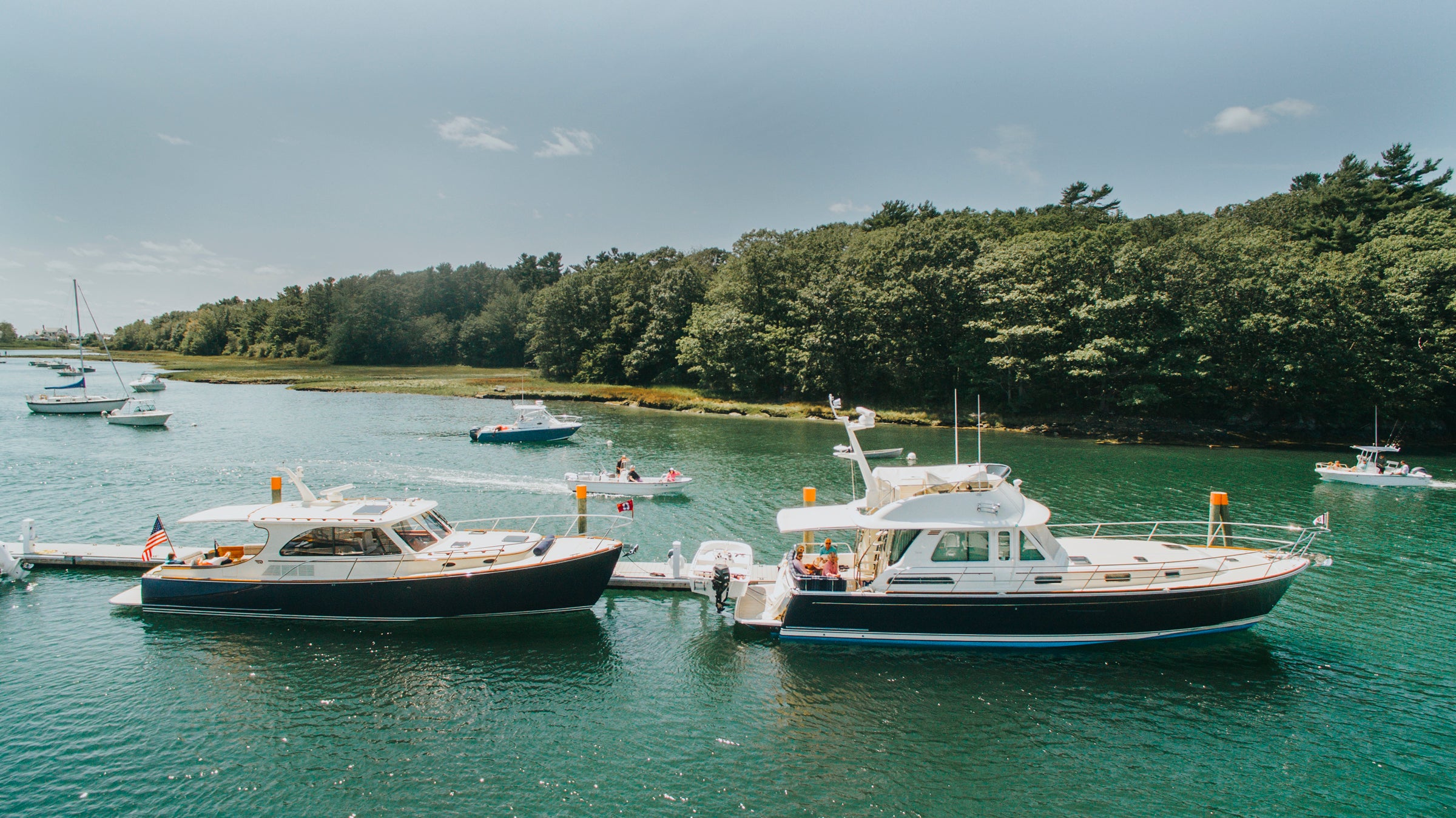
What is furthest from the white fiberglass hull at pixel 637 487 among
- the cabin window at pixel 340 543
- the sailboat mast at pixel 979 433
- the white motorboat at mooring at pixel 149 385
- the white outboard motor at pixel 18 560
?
the white motorboat at mooring at pixel 149 385

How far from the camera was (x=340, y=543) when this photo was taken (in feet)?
61.0

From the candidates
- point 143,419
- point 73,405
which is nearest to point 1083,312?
point 143,419

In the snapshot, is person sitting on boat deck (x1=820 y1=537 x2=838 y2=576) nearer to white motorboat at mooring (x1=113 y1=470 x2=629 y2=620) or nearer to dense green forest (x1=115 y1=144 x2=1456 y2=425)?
white motorboat at mooring (x1=113 y1=470 x2=629 y2=620)

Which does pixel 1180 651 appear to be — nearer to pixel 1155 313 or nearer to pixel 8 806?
pixel 8 806

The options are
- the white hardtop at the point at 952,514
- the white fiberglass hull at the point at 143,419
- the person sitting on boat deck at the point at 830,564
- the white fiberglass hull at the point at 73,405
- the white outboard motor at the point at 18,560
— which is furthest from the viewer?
the white fiberglass hull at the point at 73,405

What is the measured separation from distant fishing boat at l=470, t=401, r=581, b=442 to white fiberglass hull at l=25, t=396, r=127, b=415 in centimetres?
4210

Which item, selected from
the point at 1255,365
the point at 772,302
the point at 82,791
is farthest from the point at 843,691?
the point at 772,302

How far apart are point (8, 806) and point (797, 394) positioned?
2743 inches

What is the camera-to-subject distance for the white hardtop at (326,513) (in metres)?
18.4

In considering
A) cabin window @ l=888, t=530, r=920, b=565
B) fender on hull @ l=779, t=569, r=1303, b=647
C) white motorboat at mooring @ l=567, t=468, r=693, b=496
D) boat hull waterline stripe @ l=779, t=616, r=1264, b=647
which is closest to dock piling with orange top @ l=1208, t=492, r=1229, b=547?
fender on hull @ l=779, t=569, r=1303, b=647

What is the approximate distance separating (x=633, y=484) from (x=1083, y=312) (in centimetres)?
4449

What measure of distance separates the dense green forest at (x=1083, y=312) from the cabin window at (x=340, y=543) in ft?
179

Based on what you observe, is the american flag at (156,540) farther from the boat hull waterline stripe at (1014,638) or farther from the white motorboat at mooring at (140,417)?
the white motorboat at mooring at (140,417)

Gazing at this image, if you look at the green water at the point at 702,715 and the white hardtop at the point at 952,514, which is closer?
the green water at the point at 702,715
